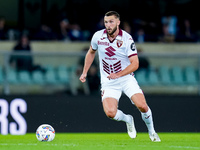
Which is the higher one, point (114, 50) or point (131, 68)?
point (114, 50)

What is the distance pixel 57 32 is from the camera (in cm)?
1683

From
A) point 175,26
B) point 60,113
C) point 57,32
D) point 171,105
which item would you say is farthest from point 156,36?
point 60,113

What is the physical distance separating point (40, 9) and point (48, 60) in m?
5.44

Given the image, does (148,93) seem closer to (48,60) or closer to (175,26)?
(48,60)

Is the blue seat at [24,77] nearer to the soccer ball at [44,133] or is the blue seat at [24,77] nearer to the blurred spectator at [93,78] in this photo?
the blurred spectator at [93,78]

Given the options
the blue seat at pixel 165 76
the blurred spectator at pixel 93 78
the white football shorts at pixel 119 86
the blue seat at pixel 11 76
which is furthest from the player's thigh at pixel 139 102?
the blue seat at pixel 11 76

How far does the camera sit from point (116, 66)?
33.7 feet

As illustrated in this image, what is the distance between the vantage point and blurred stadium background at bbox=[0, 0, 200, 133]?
1336cm

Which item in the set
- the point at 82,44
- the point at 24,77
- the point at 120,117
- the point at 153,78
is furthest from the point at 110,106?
the point at 82,44

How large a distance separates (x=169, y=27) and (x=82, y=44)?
3154 millimetres

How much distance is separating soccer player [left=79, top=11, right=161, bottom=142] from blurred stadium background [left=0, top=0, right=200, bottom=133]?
3075mm

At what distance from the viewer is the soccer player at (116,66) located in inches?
393

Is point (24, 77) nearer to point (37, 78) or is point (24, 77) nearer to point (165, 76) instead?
Answer: point (37, 78)

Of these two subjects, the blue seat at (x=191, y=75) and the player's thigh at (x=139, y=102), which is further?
the blue seat at (x=191, y=75)
